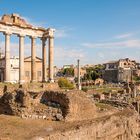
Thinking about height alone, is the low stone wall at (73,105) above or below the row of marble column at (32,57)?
below

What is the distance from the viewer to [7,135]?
40.7 feet

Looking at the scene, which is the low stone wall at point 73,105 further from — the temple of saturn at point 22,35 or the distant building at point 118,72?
the distant building at point 118,72

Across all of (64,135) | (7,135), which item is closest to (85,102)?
(64,135)

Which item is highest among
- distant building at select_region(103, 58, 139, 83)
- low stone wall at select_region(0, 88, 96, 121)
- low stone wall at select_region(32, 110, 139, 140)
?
distant building at select_region(103, 58, 139, 83)

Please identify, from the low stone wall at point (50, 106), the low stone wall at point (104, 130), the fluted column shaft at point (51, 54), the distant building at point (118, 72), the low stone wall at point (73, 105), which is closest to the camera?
the low stone wall at point (104, 130)

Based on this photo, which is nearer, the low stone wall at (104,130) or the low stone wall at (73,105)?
the low stone wall at (104,130)

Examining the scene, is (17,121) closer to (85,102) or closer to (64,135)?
Answer: (64,135)

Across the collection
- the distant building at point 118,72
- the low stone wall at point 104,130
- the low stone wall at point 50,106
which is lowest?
the low stone wall at point 104,130

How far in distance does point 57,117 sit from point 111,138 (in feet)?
10.3

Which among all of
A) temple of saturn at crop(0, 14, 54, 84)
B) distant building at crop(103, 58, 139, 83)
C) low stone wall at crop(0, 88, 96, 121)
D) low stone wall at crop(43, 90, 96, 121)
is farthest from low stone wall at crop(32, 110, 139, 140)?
distant building at crop(103, 58, 139, 83)

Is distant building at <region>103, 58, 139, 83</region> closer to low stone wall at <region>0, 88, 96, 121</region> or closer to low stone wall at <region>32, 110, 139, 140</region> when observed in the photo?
low stone wall at <region>32, 110, 139, 140</region>

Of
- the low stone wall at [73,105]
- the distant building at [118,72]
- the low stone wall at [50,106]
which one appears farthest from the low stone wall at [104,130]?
the distant building at [118,72]

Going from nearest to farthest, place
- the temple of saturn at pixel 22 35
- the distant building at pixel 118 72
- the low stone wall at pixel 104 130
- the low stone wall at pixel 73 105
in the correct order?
1. the low stone wall at pixel 104 130
2. the low stone wall at pixel 73 105
3. the temple of saturn at pixel 22 35
4. the distant building at pixel 118 72

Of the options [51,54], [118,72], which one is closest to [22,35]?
[51,54]
